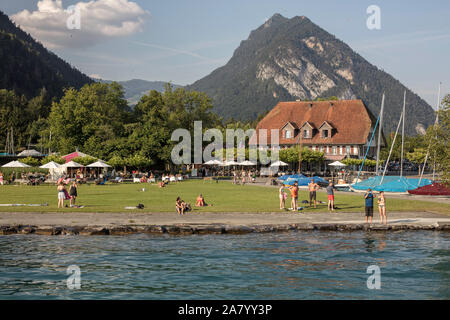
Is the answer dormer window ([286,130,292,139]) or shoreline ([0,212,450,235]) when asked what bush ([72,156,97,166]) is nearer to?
shoreline ([0,212,450,235])

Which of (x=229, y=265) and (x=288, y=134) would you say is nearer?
(x=229, y=265)

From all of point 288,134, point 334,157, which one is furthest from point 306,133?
point 334,157

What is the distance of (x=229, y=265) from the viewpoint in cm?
1895

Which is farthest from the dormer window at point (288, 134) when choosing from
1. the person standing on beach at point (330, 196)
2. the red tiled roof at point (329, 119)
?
the person standing on beach at point (330, 196)

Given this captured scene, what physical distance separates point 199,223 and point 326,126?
216 feet

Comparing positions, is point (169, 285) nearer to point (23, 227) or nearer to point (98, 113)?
point (23, 227)

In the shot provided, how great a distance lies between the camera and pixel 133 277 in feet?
57.3

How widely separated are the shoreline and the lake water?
2.28ft

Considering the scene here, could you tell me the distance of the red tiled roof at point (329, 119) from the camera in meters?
86.7

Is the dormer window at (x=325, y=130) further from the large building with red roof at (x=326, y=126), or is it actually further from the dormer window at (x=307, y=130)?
the dormer window at (x=307, y=130)

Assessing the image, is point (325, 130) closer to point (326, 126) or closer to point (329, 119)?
point (326, 126)

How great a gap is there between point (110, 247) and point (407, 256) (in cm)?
1330

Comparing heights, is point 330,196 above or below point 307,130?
below

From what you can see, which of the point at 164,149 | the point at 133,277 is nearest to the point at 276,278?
the point at 133,277
